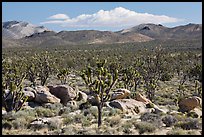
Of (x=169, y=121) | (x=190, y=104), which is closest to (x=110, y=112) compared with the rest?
(x=169, y=121)

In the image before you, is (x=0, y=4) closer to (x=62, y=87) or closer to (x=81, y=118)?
(x=81, y=118)

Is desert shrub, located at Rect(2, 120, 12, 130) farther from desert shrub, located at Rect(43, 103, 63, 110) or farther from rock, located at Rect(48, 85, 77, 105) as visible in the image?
rock, located at Rect(48, 85, 77, 105)

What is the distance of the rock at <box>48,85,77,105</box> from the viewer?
77.9ft

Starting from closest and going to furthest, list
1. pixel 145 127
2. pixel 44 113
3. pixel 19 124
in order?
pixel 145 127 → pixel 19 124 → pixel 44 113

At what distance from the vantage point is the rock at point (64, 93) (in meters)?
23.8

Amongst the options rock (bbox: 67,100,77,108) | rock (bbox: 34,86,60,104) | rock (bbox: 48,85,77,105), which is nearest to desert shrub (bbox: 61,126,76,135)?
rock (bbox: 67,100,77,108)

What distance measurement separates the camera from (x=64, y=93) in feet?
78.7

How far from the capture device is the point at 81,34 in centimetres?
→ 19488

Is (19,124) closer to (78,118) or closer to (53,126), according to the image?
(53,126)

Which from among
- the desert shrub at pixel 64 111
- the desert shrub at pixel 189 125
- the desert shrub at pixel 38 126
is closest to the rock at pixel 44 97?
the desert shrub at pixel 64 111

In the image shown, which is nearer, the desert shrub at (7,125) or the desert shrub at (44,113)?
the desert shrub at (7,125)

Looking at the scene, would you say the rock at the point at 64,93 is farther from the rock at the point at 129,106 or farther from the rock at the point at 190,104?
the rock at the point at 190,104

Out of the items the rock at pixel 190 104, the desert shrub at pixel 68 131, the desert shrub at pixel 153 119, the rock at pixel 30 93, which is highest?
the rock at pixel 30 93

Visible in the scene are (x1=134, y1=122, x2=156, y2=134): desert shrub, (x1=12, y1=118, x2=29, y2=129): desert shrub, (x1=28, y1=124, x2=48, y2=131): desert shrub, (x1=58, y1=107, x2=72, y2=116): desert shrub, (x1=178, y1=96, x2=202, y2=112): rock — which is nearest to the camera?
(x1=134, y1=122, x2=156, y2=134): desert shrub
